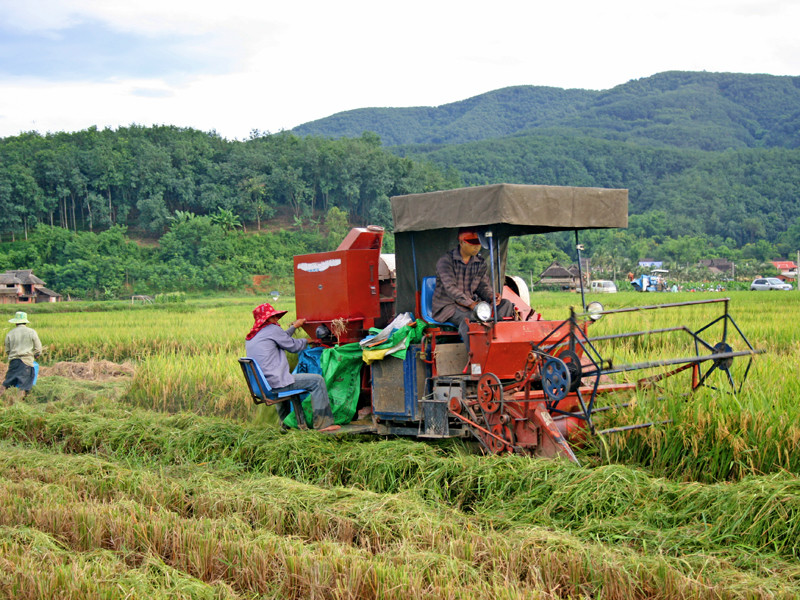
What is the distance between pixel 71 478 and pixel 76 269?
62.0m

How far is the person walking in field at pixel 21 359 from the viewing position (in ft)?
40.2

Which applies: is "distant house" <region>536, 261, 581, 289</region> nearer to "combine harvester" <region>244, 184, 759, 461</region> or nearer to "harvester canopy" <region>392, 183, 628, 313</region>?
"combine harvester" <region>244, 184, 759, 461</region>

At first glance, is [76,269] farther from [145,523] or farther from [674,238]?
[674,238]

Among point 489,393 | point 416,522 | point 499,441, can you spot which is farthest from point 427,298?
point 416,522

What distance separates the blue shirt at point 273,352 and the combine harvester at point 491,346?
54cm

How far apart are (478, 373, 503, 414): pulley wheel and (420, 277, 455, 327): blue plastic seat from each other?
874 mm

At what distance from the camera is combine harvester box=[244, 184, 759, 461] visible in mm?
6289

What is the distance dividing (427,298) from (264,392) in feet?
6.52

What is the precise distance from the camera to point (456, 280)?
7.12 metres

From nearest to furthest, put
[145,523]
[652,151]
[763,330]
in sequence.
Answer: [145,523], [763,330], [652,151]

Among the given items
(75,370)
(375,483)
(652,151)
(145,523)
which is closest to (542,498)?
(375,483)

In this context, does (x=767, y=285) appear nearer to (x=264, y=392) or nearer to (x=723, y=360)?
(x=723, y=360)

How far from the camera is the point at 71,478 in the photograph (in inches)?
257

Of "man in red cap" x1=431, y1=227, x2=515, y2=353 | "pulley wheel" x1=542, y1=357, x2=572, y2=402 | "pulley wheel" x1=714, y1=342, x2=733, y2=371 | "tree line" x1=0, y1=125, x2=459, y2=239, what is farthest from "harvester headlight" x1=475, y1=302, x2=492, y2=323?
"tree line" x1=0, y1=125, x2=459, y2=239
